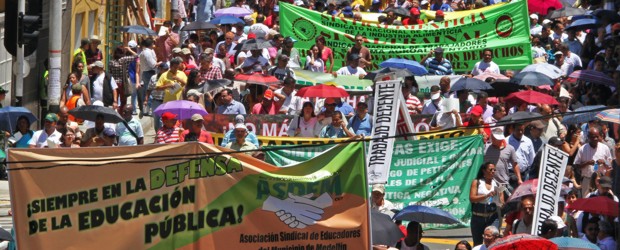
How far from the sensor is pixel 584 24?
32.3m

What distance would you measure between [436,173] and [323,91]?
3287mm

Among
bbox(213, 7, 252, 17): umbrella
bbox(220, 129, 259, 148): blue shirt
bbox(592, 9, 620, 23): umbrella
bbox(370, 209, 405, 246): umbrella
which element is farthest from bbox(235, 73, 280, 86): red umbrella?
bbox(213, 7, 252, 17): umbrella

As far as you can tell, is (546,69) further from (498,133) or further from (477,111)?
(498,133)

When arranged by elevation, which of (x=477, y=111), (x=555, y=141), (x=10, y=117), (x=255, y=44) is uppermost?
(x=255, y=44)

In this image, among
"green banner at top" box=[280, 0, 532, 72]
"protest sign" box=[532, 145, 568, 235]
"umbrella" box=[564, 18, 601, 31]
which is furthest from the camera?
"umbrella" box=[564, 18, 601, 31]

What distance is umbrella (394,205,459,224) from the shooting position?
63.5 ft

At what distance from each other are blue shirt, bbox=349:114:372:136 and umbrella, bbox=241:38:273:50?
6626 millimetres

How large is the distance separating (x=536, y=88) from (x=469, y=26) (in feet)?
12.8

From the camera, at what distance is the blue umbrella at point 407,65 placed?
1125 inches

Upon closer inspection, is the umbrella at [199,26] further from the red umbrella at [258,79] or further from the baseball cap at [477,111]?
the baseball cap at [477,111]

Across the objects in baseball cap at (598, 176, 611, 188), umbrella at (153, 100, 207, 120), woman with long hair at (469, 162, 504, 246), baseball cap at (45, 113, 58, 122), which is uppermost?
baseball cap at (598, 176, 611, 188)

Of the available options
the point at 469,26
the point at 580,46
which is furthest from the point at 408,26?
the point at 580,46

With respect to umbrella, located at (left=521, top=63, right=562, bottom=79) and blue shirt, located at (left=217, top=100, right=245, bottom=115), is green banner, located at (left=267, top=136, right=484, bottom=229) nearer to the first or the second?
blue shirt, located at (left=217, top=100, right=245, bottom=115)

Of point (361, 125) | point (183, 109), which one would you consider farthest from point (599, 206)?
point (183, 109)
